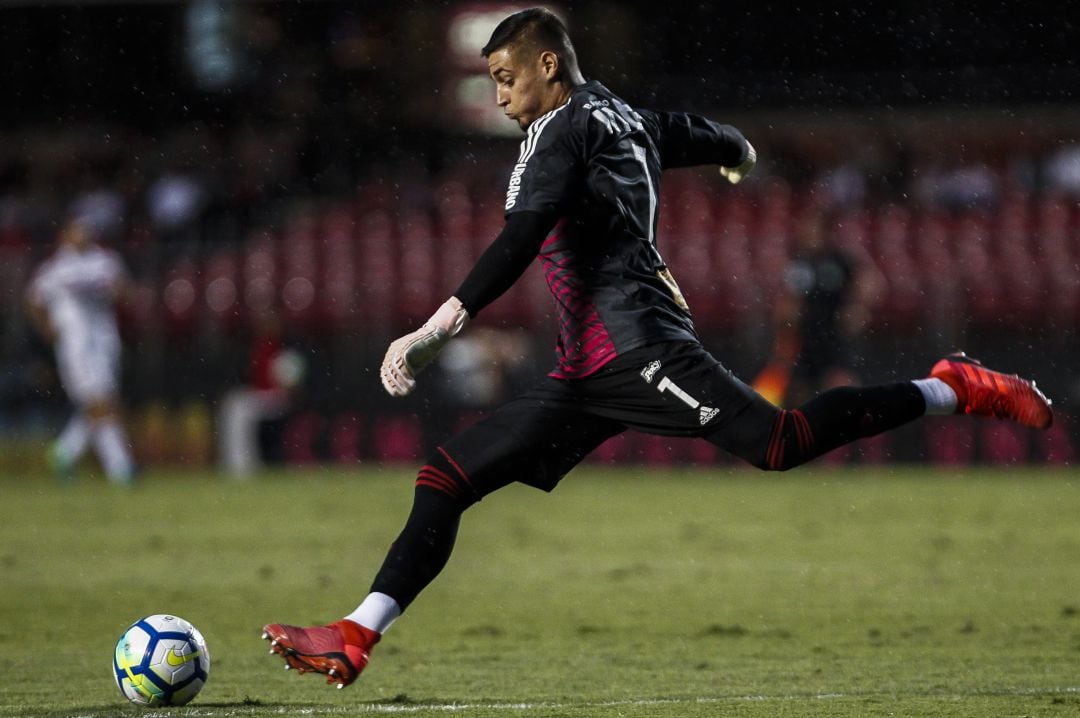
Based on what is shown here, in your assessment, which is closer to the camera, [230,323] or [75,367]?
[75,367]

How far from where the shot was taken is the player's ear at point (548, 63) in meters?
5.69

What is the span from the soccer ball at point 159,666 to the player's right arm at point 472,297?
1220 mm

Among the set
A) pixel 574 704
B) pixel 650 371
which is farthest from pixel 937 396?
pixel 574 704

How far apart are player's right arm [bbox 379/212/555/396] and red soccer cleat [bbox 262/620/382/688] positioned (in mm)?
817

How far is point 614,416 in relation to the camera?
5.74 meters

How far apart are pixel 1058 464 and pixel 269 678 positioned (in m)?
12.7

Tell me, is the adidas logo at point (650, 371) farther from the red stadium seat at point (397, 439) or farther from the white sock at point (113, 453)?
the red stadium seat at point (397, 439)

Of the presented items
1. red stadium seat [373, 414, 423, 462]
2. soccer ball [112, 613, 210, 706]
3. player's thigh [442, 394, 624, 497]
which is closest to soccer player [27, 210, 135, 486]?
red stadium seat [373, 414, 423, 462]

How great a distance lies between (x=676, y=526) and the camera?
12.6 metres

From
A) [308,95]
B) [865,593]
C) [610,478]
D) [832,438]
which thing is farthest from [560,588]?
[308,95]

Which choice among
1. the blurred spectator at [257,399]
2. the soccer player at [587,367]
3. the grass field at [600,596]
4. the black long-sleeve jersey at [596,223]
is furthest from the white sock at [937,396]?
the blurred spectator at [257,399]

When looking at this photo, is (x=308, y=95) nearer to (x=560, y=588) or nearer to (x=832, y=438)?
(x=560, y=588)

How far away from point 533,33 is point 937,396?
1.87 m

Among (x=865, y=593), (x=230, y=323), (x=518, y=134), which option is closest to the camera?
(x=865, y=593)
